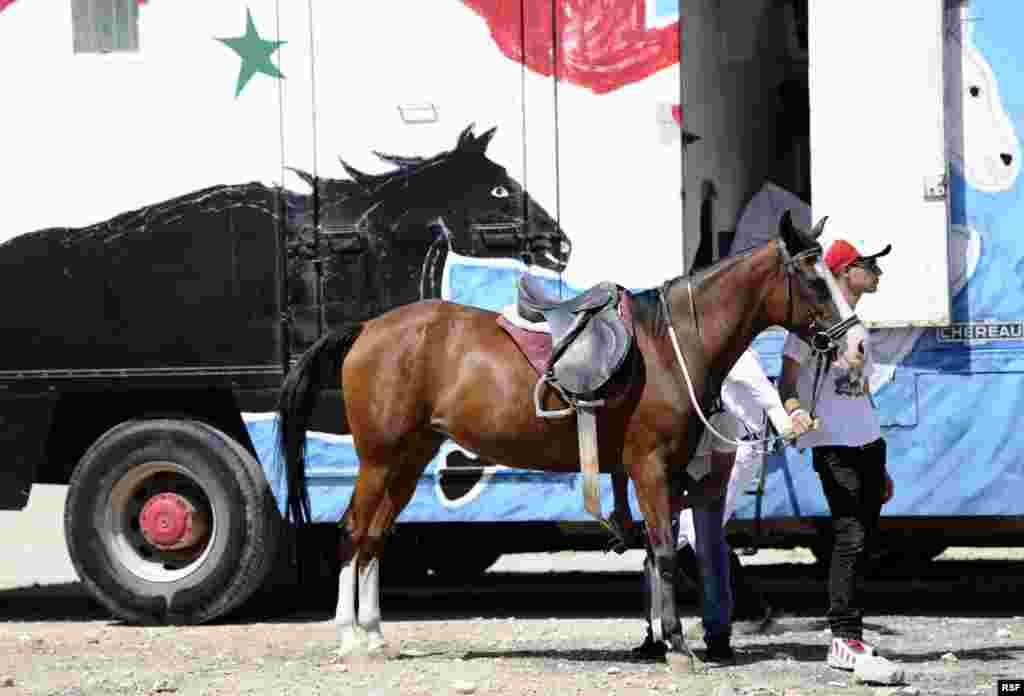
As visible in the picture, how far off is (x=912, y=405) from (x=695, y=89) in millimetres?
2133

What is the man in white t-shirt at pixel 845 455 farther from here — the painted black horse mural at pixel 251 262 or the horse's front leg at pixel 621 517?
the painted black horse mural at pixel 251 262

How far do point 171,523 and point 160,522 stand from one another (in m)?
0.07

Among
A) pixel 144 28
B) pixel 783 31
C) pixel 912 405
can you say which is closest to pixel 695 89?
pixel 783 31

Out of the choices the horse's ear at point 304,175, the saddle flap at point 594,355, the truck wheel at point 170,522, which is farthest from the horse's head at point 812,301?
the truck wheel at point 170,522

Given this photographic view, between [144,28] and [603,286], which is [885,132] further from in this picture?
[144,28]

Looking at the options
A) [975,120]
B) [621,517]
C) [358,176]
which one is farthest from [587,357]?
[975,120]

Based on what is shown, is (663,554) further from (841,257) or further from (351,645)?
(351,645)

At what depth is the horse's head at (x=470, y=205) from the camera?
10906 mm

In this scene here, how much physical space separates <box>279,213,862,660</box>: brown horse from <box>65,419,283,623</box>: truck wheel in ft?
3.02

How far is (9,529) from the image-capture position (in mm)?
18469

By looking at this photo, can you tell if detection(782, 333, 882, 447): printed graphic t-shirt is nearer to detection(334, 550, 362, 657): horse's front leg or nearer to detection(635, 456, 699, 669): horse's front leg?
detection(635, 456, 699, 669): horse's front leg

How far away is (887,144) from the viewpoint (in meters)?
10.4

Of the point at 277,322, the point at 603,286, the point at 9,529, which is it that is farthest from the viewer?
the point at 9,529

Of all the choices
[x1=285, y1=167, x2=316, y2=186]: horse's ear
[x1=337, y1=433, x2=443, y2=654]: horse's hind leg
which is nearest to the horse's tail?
[x1=337, y1=433, x2=443, y2=654]: horse's hind leg
